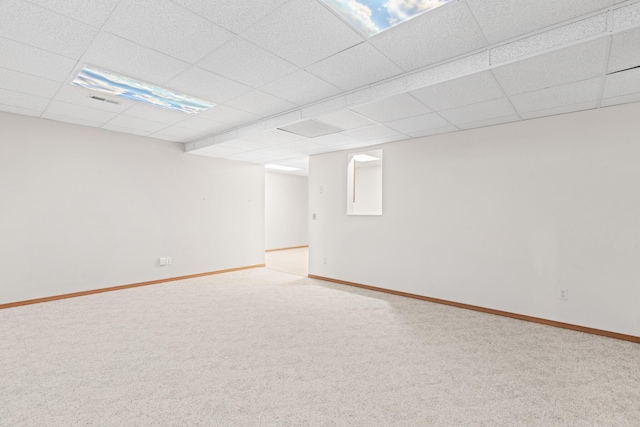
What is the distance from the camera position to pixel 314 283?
5453 mm

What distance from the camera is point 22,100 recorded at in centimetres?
352

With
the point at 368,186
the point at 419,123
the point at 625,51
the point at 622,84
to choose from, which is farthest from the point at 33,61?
the point at 368,186

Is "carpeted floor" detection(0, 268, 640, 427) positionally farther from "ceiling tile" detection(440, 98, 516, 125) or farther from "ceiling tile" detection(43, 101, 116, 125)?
"ceiling tile" detection(43, 101, 116, 125)

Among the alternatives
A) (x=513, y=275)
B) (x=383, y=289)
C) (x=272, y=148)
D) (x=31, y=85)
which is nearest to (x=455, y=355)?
(x=513, y=275)

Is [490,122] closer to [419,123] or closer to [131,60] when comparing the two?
[419,123]

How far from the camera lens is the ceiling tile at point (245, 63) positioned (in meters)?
2.39

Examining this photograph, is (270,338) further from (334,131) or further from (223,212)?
(223,212)

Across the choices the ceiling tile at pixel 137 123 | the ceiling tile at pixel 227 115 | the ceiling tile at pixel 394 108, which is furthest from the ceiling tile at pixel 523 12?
the ceiling tile at pixel 137 123

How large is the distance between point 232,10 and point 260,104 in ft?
5.37

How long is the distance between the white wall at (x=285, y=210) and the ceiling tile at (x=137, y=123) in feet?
15.9

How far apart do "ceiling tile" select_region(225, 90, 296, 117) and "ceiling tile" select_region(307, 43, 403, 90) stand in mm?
770

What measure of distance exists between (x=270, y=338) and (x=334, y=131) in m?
2.77

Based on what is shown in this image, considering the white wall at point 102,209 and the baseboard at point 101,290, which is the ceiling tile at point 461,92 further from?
the baseboard at point 101,290

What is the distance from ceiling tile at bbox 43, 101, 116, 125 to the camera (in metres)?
3.72
